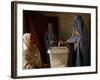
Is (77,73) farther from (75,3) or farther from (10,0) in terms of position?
(10,0)

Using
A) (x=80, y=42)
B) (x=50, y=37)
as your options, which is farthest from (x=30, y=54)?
(x=80, y=42)

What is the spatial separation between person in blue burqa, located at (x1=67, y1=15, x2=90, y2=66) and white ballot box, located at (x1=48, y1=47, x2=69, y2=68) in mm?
81

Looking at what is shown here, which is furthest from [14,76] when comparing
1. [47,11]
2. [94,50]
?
[94,50]

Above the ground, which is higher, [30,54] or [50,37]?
[50,37]

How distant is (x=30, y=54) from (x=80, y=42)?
17.4 inches

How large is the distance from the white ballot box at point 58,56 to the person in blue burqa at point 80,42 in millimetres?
81

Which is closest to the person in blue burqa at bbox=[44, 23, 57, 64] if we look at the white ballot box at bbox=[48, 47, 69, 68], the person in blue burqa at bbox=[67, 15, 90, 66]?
the white ballot box at bbox=[48, 47, 69, 68]

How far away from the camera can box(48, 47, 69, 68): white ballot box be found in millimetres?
1882

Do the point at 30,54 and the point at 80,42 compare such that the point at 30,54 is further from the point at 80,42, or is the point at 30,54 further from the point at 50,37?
the point at 80,42

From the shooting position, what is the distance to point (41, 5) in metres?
1.82

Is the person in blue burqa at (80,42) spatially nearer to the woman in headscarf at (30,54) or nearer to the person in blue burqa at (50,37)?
the person in blue burqa at (50,37)

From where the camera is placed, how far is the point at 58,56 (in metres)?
1.91

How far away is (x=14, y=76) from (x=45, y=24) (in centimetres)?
45

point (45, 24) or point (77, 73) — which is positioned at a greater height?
point (45, 24)
